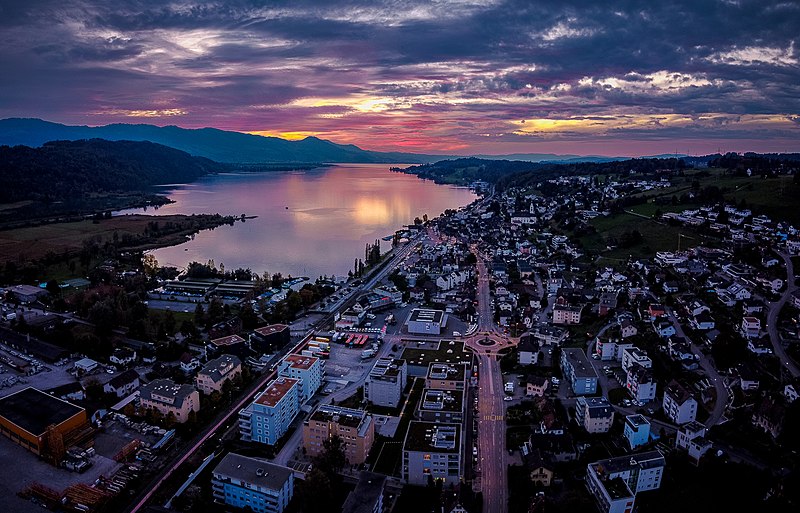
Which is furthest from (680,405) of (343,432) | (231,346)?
(231,346)

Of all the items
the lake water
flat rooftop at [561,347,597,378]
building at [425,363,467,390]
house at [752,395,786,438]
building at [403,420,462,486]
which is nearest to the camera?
building at [403,420,462,486]

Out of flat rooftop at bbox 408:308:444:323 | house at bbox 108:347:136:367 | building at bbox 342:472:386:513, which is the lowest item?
building at bbox 342:472:386:513

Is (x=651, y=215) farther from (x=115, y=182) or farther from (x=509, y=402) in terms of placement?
(x=115, y=182)

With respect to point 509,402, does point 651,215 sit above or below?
above

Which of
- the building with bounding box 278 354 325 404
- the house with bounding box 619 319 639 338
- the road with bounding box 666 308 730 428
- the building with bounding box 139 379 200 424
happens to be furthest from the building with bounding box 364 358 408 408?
the house with bounding box 619 319 639 338

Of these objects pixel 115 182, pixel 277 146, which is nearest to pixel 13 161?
pixel 115 182

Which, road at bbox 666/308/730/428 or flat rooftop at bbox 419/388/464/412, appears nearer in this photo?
road at bbox 666/308/730/428

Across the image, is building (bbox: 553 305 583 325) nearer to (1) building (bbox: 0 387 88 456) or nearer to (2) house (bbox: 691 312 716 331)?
(2) house (bbox: 691 312 716 331)
